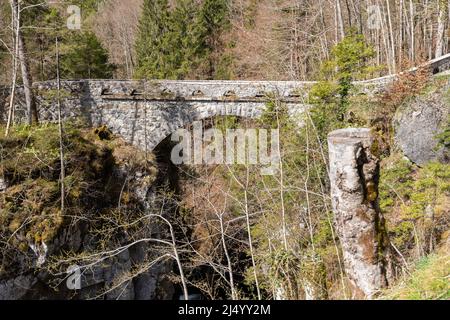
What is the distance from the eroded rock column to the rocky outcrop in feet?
18.7

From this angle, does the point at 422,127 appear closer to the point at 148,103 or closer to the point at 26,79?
the point at 148,103

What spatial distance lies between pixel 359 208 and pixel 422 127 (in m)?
6.79

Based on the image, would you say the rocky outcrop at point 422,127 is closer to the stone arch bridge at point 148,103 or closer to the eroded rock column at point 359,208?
the stone arch bridge at point 148,103

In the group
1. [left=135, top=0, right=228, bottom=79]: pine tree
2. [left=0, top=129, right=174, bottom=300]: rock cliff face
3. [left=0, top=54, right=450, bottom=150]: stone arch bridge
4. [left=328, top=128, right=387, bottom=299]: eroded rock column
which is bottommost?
[left=0, top=129, right=174, bottom=300]: rock cliff face

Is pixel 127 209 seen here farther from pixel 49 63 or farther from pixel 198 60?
pixel 198 60

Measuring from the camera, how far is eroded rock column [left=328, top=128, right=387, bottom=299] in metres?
3.63

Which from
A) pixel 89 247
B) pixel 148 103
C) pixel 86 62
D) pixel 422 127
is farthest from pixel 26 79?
pixel 422 127

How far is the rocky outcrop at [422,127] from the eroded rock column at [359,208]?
5.69 metres

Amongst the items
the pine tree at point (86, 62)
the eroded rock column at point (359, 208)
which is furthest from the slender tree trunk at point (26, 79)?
the eroded rock column at point (359, 208)

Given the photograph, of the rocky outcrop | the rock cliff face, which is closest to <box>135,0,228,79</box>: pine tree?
the rock cliff face

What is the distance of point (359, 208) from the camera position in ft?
12.2

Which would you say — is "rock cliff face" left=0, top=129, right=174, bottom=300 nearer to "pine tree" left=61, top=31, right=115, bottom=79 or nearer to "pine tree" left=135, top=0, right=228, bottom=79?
"pine tree" left=61, top=31, right=115, bottom=79

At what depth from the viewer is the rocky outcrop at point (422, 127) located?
895 cm
